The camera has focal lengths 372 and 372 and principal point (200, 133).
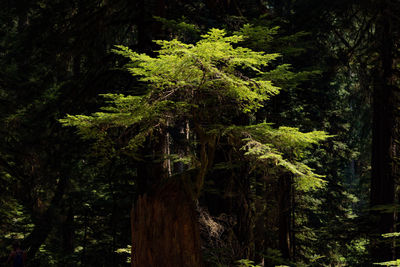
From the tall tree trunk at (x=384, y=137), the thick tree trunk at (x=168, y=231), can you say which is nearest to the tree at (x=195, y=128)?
the thick tree trunk at (x=168, y=231)

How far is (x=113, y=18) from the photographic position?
9.37 metres

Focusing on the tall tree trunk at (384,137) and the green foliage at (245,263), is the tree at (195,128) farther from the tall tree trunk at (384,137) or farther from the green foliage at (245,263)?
the tall tree trunk at (384,137)

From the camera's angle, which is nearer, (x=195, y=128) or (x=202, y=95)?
(x=202, y=95)

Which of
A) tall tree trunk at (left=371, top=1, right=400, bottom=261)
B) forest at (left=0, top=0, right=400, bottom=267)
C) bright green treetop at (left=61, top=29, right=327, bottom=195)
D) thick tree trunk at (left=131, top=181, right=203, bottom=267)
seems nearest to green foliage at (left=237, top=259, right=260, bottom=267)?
forest at (left=0, top=0, right=400, bottom=267)

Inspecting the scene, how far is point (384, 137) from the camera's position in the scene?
379 inches

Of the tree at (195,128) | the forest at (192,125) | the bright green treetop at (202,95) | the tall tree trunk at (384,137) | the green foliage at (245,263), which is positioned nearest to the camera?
the bright green treetop at (202,95)

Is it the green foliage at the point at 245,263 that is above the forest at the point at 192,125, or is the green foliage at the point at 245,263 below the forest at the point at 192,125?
below

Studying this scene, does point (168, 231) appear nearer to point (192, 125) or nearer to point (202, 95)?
point (202, 95)

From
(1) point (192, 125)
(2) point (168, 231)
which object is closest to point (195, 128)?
(1) point (192, 125)

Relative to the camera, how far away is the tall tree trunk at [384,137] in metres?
8.92

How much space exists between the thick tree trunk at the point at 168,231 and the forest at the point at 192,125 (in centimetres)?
2

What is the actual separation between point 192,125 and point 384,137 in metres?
5.82

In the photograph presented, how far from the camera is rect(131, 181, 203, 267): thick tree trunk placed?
16.6ft

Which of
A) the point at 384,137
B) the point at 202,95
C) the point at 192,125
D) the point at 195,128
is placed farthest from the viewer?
the point at 384,137
